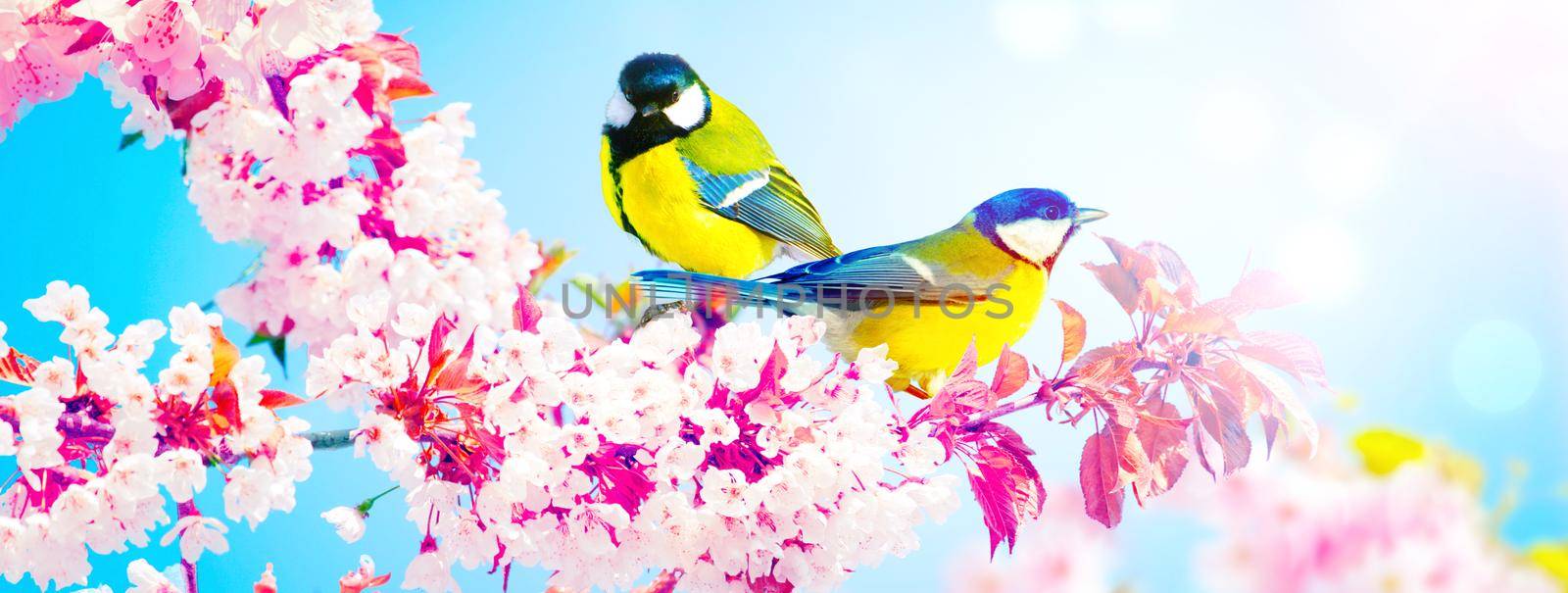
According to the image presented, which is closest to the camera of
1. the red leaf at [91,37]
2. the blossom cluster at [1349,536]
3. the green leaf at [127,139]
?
the red leaf at [91,37]

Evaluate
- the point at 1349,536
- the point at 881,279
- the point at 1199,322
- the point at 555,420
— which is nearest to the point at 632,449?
the point at 555,420

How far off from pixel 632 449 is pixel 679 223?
13.0 inches

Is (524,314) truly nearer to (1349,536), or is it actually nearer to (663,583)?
(663,583)

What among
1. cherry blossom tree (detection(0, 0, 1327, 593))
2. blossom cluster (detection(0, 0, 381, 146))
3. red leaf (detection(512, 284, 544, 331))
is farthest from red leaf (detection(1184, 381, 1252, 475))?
blossom cluster (detection(0, 0, 381, 146))

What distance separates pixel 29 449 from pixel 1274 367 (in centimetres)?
78

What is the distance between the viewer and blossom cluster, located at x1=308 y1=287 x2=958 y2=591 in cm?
61

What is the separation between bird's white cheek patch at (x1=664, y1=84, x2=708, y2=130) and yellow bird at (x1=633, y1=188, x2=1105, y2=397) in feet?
0.71

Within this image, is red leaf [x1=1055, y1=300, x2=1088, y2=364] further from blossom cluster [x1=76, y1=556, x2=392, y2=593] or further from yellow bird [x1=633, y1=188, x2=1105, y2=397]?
blossom cluster [x1=76, y1=556, x2=392, y2=593]

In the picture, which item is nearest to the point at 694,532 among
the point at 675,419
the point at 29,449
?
the point at 675,419

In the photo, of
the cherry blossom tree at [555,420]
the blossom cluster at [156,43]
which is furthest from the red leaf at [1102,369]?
the blossom cluster at [156,43]

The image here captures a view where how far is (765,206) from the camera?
0.98 metres

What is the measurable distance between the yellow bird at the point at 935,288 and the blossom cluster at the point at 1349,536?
0.66 m

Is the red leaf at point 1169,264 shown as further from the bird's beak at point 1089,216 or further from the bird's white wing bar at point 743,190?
the bird's white wing bar at point 743,190

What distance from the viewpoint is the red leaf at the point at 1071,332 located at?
72cm
